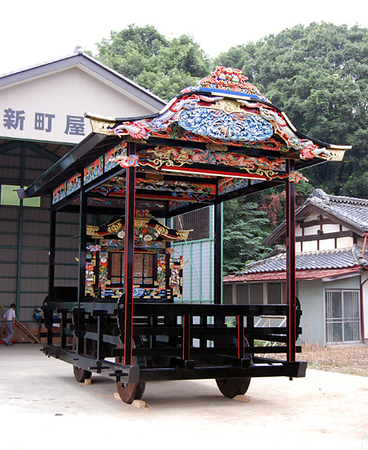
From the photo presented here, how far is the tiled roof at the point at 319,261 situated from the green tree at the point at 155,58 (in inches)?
385

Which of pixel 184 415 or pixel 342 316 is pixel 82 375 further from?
pixel 342 316

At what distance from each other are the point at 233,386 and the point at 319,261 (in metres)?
12.6

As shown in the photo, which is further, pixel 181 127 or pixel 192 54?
pixel 192 54

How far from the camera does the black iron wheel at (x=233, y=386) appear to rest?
7.19m

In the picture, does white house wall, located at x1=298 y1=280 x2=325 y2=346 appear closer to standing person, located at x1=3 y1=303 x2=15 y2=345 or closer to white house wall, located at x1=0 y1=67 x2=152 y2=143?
white house wall, located at x1=0 y1=67 x2=152 y2=143

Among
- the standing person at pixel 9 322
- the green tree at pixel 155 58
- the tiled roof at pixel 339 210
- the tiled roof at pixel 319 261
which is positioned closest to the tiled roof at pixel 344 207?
the tiled roof at pixel 339 210

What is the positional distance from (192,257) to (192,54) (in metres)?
19.2

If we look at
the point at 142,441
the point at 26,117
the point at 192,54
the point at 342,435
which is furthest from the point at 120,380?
the point at 192,54

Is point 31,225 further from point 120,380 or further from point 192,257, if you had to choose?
point 120,380

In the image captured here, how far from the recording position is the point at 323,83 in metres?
28.1

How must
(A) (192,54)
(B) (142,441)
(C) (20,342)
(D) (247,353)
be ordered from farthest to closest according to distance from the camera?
(A) (192,54)
(C) (20,342)
(D) (247,353)
(B) (142,441)

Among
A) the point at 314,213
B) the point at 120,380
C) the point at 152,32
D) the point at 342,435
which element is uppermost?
the point at 152,32

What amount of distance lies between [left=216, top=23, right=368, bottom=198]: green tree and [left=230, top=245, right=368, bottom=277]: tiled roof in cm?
843

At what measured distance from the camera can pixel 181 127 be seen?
21.6ft
